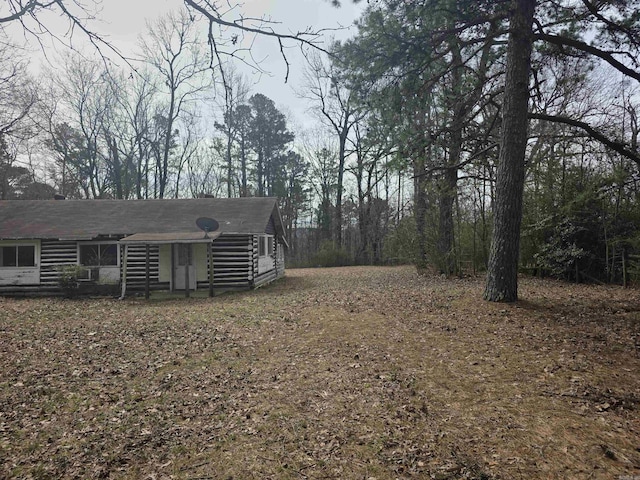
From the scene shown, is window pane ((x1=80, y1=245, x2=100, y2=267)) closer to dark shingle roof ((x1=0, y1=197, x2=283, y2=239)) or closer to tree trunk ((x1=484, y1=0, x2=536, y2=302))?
dark shingle roof ((x1=0, y1=197, x2=283, y2=239))

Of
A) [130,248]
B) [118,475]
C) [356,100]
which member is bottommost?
[118,475]

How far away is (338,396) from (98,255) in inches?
544

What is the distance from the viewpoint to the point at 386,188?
32406mm

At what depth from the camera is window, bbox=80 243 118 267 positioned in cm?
1473

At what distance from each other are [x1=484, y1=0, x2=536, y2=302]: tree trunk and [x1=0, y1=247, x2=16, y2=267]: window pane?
17.2 meters

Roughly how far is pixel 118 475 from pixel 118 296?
1215cm

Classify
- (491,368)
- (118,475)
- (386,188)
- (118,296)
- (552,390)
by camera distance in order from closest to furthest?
1. (118,475)
2. (552,390)
3. (491,368)
4. (118,296)
5. (386,188)

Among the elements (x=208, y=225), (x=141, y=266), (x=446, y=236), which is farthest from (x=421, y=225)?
(x=141, y=266)

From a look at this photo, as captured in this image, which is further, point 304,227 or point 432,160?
point 304,227

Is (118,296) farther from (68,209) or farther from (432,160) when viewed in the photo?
(432,160)

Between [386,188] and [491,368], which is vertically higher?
[386,188]

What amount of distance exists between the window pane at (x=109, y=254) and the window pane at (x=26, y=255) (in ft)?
8.48

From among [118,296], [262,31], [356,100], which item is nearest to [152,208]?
[118,296]

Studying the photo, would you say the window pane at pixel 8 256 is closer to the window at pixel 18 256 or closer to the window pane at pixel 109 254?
the window at pixel 18 256
